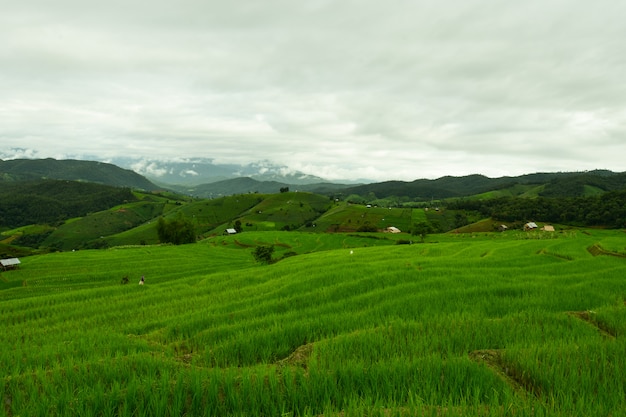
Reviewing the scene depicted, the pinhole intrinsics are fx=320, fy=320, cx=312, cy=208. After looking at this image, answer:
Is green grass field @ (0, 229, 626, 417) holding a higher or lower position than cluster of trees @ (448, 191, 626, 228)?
lower

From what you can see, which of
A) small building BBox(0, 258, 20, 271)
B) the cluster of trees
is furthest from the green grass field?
the cluster of trees

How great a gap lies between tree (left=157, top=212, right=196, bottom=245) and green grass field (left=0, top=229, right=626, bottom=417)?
115 metres

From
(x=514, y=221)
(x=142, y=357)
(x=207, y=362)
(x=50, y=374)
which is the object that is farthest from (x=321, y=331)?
(x=514, y=221)

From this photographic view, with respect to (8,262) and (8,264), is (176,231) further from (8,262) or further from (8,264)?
(8,264)

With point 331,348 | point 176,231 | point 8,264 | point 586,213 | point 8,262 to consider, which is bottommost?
point 8,264

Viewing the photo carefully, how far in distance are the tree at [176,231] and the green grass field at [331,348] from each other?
11483 cm

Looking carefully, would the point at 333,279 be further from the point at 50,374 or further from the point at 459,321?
the point at 50,374

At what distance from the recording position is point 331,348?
20.5 ft

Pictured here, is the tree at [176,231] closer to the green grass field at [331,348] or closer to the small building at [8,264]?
the small building at [8,264]

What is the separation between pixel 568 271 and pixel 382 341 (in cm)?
1718

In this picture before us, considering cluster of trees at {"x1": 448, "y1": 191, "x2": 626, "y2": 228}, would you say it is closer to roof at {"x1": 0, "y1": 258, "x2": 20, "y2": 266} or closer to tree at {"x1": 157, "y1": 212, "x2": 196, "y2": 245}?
tree at {"x1": 157, "y1": 212, "x2": 196, "y2": 245}

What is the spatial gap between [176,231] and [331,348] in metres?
129

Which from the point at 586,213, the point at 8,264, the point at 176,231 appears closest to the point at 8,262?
the point at 8,264

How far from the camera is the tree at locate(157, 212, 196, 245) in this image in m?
124
